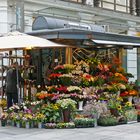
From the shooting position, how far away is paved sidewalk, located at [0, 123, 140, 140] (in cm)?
1183

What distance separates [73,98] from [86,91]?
578 mm

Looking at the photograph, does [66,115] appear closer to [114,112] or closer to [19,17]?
[114,112]

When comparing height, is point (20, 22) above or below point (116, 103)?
above

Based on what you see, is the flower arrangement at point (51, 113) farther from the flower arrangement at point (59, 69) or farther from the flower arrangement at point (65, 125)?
the flower arrangement at point (59, 69)

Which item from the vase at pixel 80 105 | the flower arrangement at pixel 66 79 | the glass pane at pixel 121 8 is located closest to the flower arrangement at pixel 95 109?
the vase at pixel 80 105

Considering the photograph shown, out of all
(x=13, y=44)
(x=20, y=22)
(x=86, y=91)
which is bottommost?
(x=86, y=91)

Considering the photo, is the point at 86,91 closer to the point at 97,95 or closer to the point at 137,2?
the point at 97,95

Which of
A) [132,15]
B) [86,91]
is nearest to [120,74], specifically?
[86,91]

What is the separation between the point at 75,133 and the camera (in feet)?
41.3

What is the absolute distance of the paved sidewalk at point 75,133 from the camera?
11.8 metres

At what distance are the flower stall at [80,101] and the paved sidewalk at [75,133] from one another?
1.53 feet

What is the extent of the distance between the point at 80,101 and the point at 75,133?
2302mm

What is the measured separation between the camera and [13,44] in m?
14.5

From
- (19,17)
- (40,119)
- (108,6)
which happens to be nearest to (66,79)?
(40,119)
